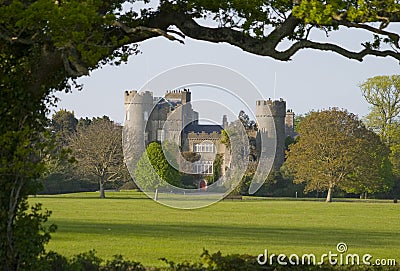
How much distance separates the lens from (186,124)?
65500mm

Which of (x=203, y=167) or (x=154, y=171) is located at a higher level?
(x=203, y=167)

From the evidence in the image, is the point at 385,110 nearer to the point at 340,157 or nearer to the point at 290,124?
the point at 340,157

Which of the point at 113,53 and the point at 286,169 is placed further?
the point at 286,169

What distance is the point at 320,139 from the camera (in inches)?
2184

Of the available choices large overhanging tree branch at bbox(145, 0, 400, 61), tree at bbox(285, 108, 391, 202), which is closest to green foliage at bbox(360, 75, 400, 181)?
tree at bbox(285, 108, 391, 202)

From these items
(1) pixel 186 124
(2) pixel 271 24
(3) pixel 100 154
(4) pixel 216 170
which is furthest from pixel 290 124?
(2) pixel 271 24

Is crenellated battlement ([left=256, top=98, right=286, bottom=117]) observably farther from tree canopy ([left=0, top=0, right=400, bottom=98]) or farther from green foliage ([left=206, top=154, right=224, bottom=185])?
tree canopy ([left=0, top=0, right=400, bottom=98])

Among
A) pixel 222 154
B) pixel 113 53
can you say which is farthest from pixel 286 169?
pixel 113 53

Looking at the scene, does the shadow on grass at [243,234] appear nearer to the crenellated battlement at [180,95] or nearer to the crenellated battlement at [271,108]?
the crenellated battlement at [180,95]

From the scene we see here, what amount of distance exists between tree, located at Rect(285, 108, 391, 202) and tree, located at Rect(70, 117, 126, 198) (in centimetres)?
1303

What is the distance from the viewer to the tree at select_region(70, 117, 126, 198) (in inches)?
2261

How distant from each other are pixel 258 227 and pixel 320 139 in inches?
1154

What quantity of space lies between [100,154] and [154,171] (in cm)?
458

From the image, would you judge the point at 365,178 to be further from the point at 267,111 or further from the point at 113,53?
the point at 113,53
